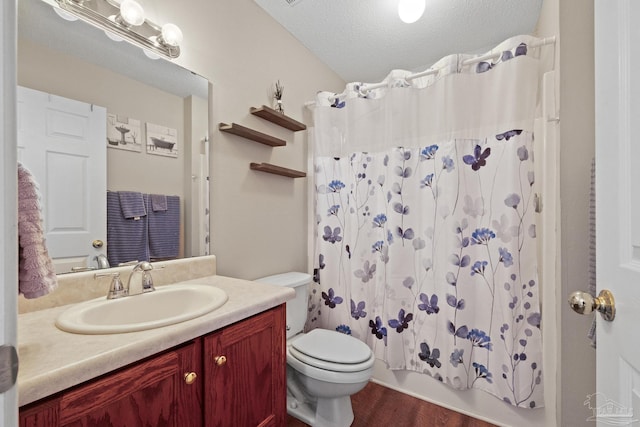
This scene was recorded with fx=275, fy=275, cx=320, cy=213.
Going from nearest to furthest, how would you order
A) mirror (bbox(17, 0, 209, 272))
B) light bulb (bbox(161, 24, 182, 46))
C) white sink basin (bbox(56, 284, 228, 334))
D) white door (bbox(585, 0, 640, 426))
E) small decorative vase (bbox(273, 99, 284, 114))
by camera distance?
white door (bbox(585, 0, 640, 426)), white sink basin (bbox(56, 284, 228, 334)), mirror (bbox(17, 0, 209, 272)), light bulb (bbox(161, 24, 182, 46)), small decorative vase (bbox(273, 99, 284, 114))

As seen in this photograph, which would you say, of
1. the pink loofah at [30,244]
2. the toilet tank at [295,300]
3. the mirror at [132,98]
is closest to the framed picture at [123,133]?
the mirror at [132,98]

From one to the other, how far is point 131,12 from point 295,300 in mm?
1617

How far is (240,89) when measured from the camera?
1.62 m

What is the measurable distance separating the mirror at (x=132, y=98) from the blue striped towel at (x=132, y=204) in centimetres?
3

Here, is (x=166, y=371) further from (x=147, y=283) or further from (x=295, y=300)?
(x=295, y=300)

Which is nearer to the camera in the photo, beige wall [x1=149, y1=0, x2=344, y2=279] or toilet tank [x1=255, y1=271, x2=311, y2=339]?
beige wall [x1=149, y1=0, x2=344, y2=279]

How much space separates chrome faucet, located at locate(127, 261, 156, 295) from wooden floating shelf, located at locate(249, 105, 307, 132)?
1.05 meters

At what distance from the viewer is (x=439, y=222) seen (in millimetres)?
1649

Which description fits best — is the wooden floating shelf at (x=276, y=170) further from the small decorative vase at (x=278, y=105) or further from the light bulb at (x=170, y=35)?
the light bulb at (x=170, y=35)

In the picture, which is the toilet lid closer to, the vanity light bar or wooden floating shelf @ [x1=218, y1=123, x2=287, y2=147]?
wooden floating shelf @ [x1=218, y1=123, x2=287, y2=147]

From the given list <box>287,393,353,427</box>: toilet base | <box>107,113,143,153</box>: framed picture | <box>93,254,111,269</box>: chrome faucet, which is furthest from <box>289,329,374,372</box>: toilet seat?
<box>107,113,143,153</box>: framed picture

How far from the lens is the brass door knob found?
0.57m

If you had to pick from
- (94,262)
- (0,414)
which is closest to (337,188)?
(94,262)

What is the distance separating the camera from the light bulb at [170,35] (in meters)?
1.22
